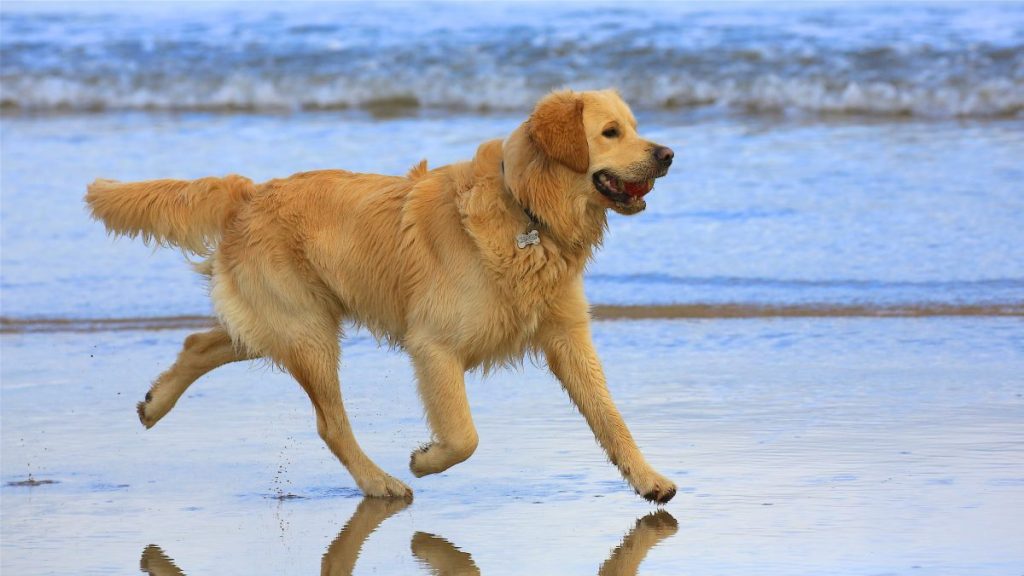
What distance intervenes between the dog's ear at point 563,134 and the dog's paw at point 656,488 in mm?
1035

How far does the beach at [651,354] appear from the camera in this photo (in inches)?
189

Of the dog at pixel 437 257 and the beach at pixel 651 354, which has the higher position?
the dog at pixel 437 257

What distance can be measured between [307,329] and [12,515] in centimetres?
123

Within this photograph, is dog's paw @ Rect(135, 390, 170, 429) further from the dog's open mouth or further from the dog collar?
the dog's open mouth

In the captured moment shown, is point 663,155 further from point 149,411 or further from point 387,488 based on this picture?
point 149,411

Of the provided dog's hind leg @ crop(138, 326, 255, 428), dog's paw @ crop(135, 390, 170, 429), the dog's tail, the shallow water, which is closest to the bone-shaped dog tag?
the dog's tail

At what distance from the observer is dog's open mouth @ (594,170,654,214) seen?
521 centimetres

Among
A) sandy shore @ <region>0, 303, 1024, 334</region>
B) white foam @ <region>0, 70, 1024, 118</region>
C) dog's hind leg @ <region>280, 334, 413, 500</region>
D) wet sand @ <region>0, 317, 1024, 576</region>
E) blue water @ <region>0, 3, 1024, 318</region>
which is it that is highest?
dog's hind leg @ <region>280, 334, 413, 500</region>

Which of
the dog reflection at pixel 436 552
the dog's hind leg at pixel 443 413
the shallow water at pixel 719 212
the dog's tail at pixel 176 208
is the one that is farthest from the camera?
the shallow water at pixel 719 212

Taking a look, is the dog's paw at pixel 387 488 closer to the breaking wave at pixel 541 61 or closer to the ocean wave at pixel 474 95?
the ocean wave at pixel 474 95

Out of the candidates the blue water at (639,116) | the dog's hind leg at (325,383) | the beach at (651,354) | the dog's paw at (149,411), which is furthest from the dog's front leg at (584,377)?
the blue water at (639,116)

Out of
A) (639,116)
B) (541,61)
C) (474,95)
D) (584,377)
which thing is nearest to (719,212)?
(584,377)

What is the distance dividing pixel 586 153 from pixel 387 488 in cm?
134

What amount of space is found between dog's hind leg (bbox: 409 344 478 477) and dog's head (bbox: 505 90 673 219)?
0.64 metres
